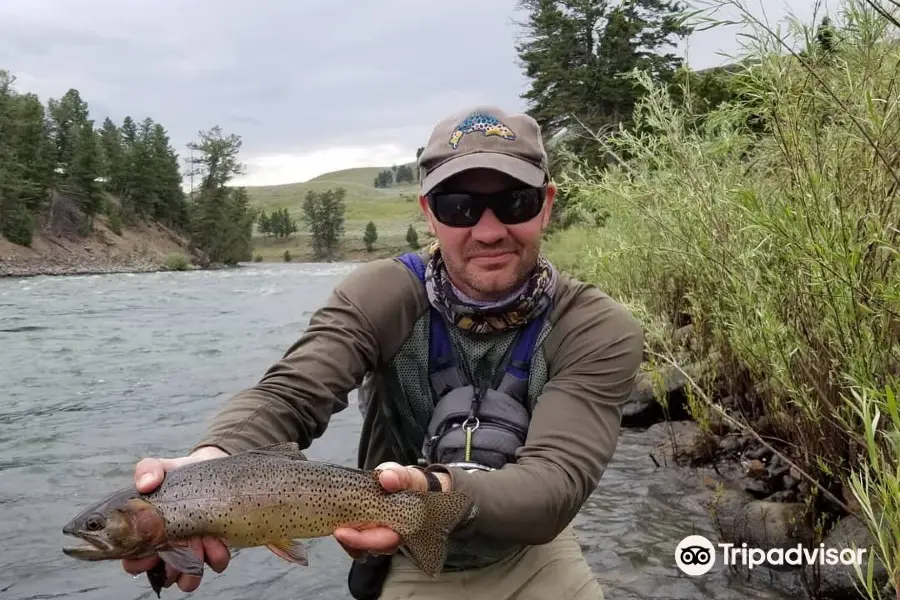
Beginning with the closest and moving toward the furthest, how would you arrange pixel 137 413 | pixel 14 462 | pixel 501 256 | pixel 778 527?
pixel 501 256
pixel 778 527
pixel 14 462
pixel 137 413

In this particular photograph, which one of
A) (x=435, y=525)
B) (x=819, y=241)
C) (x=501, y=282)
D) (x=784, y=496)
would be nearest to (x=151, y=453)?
(x=784, y=496)

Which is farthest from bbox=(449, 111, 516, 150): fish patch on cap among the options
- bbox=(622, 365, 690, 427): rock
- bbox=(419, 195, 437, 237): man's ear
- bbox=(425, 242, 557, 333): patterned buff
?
bbox=(622, 365, 690, 427): rock

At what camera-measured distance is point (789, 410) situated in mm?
4805

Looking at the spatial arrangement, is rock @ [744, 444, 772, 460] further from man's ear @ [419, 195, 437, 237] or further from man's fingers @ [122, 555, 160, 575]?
man's fingers @ [122, 555, 160, 575]

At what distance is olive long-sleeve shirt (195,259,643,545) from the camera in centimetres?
247

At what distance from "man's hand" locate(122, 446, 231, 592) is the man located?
1.51ft

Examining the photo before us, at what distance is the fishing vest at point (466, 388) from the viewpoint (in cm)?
297

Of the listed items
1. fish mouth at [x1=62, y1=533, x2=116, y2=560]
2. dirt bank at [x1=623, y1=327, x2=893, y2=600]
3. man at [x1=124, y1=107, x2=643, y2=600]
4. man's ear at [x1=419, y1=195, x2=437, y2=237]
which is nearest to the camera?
fish mouth at [x1=62, y1=533, x2=116, y2=560]

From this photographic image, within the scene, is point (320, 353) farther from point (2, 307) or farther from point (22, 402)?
point (2, 307)

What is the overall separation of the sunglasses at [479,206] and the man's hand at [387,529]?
46.0 inches

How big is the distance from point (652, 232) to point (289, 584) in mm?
4678

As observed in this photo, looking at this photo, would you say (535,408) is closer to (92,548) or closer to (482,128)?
(482,128)

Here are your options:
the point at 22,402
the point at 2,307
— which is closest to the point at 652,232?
the point at 22,402

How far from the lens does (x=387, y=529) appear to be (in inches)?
93.7
